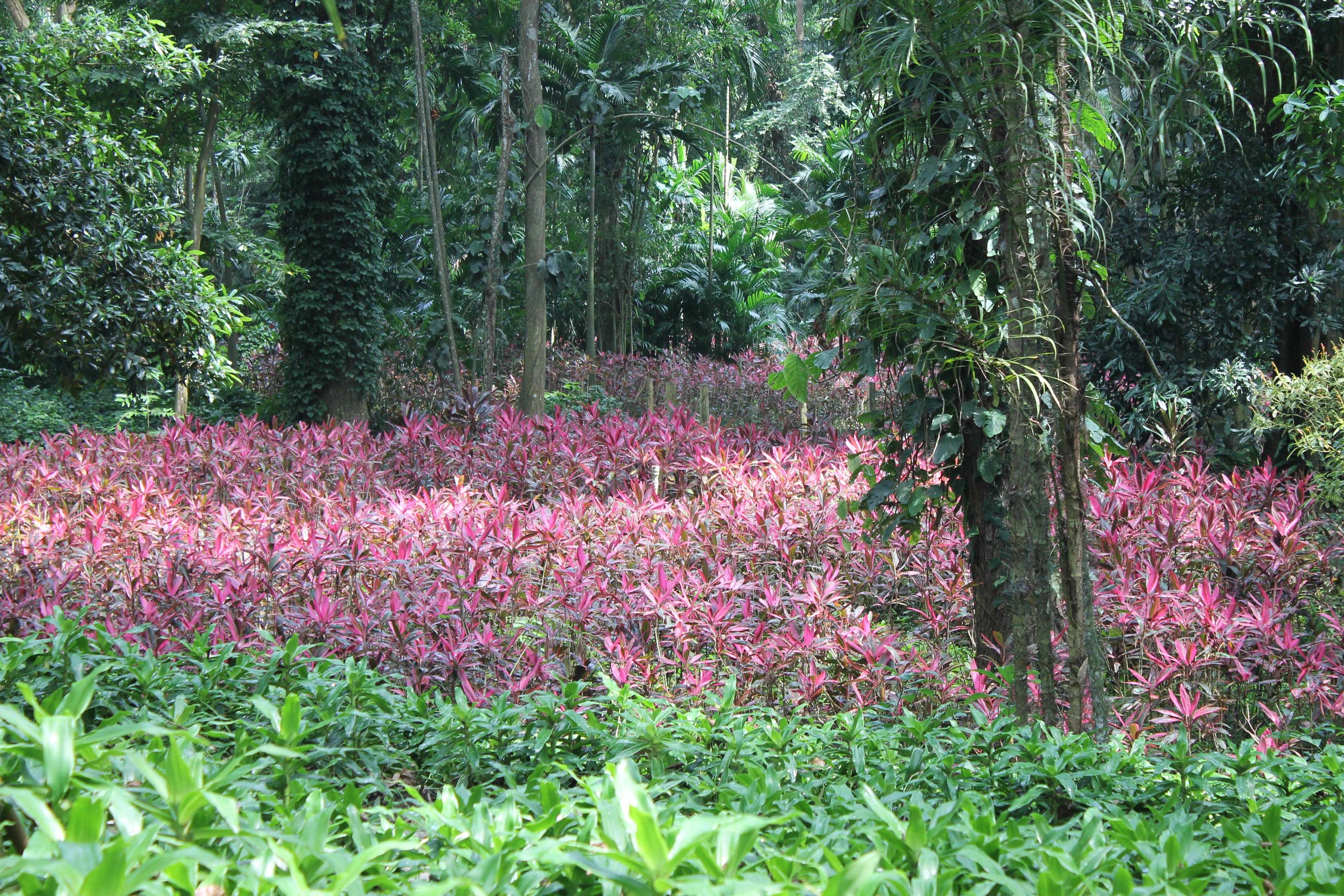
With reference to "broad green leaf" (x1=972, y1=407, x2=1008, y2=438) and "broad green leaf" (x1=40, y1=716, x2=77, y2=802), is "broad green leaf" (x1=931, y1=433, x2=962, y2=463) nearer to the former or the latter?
"broad green leaf" (x1=972, y1=407, x2=1008, y2=438)

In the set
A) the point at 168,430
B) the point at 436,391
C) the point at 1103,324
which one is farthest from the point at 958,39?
the point at 436,391

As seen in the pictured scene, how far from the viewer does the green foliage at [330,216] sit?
10.6 meters

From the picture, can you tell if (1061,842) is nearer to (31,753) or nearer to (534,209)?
(31,753)

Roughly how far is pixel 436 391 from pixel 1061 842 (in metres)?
12.1

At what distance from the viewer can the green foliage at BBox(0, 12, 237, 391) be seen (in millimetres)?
5156

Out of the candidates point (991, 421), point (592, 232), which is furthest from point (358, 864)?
point (592, 232)

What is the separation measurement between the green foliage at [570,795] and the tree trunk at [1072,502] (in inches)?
9.0

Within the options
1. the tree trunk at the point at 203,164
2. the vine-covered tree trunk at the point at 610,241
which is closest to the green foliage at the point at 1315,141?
the tree trunk at the point at 203,164

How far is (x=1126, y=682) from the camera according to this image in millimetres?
3463

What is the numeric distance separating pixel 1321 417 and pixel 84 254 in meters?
6.91

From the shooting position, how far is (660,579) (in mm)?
3797

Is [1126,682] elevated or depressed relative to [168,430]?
depressed

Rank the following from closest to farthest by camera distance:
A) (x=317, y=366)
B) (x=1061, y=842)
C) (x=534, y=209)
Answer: (x=1061, y=842), (x=534, y=209), (x=317, y=366)

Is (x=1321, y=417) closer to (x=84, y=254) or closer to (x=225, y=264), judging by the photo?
(x=84, y=254)
